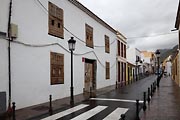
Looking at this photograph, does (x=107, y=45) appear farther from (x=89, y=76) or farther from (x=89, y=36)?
(x=89, y=76)

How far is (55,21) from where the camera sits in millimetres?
13000

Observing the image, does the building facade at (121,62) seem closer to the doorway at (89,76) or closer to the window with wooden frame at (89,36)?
the doorway at (89,76)

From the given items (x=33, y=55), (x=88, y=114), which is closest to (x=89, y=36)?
(x=33, y=55)

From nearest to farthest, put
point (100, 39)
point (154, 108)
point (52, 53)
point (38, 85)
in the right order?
point (154, 108) < point (38, 85) < point (52, 53) < point (100, 39)

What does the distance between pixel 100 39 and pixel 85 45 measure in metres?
4.39

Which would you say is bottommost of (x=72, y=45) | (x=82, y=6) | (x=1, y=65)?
(x=1, y=65)

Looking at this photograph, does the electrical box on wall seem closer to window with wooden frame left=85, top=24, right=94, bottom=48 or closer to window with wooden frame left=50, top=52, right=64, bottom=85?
window with wooden frame left=50, top=52, right=64, bottom=85

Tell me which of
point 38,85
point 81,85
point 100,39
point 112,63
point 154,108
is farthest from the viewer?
point 112,63

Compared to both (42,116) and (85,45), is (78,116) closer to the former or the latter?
(42,116)

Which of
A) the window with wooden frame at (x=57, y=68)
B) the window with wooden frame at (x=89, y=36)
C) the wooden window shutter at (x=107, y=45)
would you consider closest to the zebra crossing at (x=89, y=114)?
the window with wooden frame at (x=57, y=68)

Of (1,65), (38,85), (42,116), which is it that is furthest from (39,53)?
(42,116)

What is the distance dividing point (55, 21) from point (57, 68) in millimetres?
2640

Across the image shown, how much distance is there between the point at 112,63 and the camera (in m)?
25.7

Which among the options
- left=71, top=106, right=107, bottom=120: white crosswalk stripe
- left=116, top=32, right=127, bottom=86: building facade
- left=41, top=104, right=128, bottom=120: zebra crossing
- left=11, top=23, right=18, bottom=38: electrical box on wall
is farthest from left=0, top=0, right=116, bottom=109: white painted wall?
left=116, top=32, right=127, bottom=86: building facade
